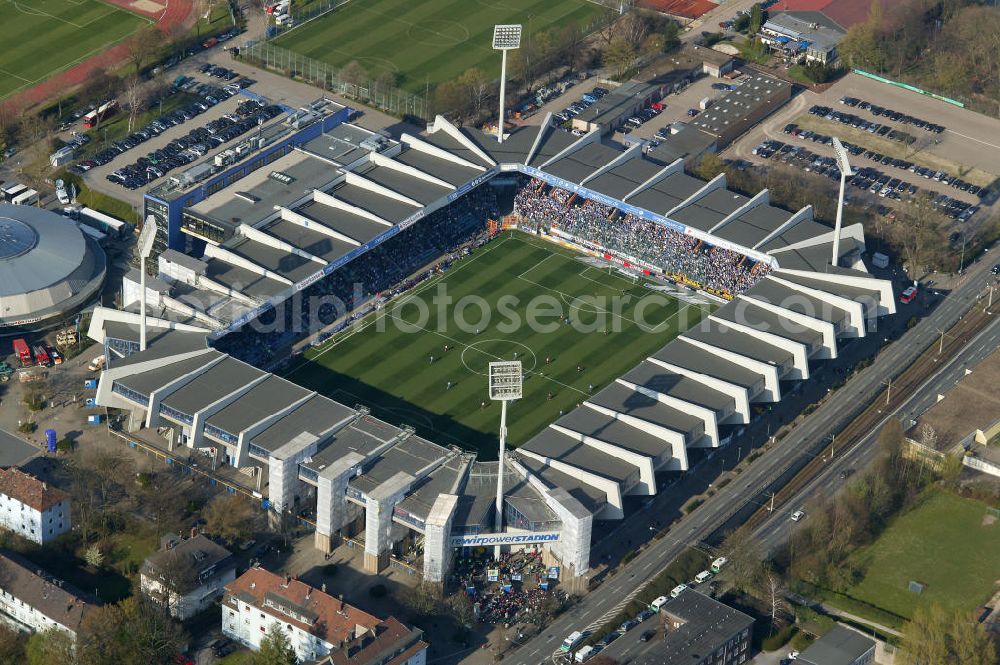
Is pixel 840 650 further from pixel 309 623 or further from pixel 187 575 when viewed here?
pixel 187 575

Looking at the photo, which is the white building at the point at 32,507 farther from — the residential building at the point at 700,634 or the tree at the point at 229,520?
the residential building at the point at 700,634

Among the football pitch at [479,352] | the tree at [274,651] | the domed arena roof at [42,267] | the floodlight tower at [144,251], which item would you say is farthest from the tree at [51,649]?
the domed arena roof at [42,267]

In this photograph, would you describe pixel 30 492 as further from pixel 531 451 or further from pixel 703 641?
pixel 703 641

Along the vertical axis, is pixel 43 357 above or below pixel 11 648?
above

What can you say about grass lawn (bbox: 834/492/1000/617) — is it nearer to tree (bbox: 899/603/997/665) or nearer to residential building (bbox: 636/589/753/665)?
tree (bbox: 899/603/997/665)

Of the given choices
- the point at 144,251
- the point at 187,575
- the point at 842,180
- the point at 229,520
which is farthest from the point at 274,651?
the point at 842,180
